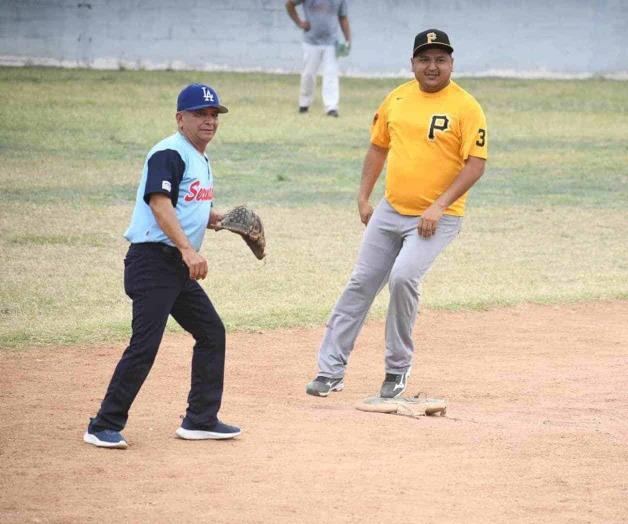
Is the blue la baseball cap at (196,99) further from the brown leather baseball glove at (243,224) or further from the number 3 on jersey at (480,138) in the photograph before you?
the number 3 on jersey at (480,138)

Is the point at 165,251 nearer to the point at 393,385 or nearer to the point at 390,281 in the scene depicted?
the point at 390,281

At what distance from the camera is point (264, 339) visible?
32.9ft

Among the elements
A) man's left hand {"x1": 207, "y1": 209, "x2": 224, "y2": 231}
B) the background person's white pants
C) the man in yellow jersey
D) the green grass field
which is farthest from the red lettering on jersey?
the background person's white pants

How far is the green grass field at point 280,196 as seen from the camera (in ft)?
37.7

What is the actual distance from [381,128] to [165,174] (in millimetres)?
1974

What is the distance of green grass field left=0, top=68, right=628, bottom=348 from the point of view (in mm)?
11500

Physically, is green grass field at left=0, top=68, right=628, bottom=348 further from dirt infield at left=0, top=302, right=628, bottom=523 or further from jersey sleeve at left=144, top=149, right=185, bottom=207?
jersey sleeve at left=144, top=149, right=185, bottom=207

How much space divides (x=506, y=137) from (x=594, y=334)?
1181 cm

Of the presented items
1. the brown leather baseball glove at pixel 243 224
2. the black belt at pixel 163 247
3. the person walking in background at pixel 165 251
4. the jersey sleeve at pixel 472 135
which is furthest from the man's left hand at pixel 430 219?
the black belt at pixel 163 247

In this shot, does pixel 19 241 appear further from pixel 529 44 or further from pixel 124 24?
pixel 529 44

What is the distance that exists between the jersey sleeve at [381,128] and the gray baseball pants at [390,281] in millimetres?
369

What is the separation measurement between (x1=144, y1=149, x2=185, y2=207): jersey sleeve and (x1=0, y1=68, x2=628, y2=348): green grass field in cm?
329

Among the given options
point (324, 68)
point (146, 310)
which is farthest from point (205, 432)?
point (324, 68)

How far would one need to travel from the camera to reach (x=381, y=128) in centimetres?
818
